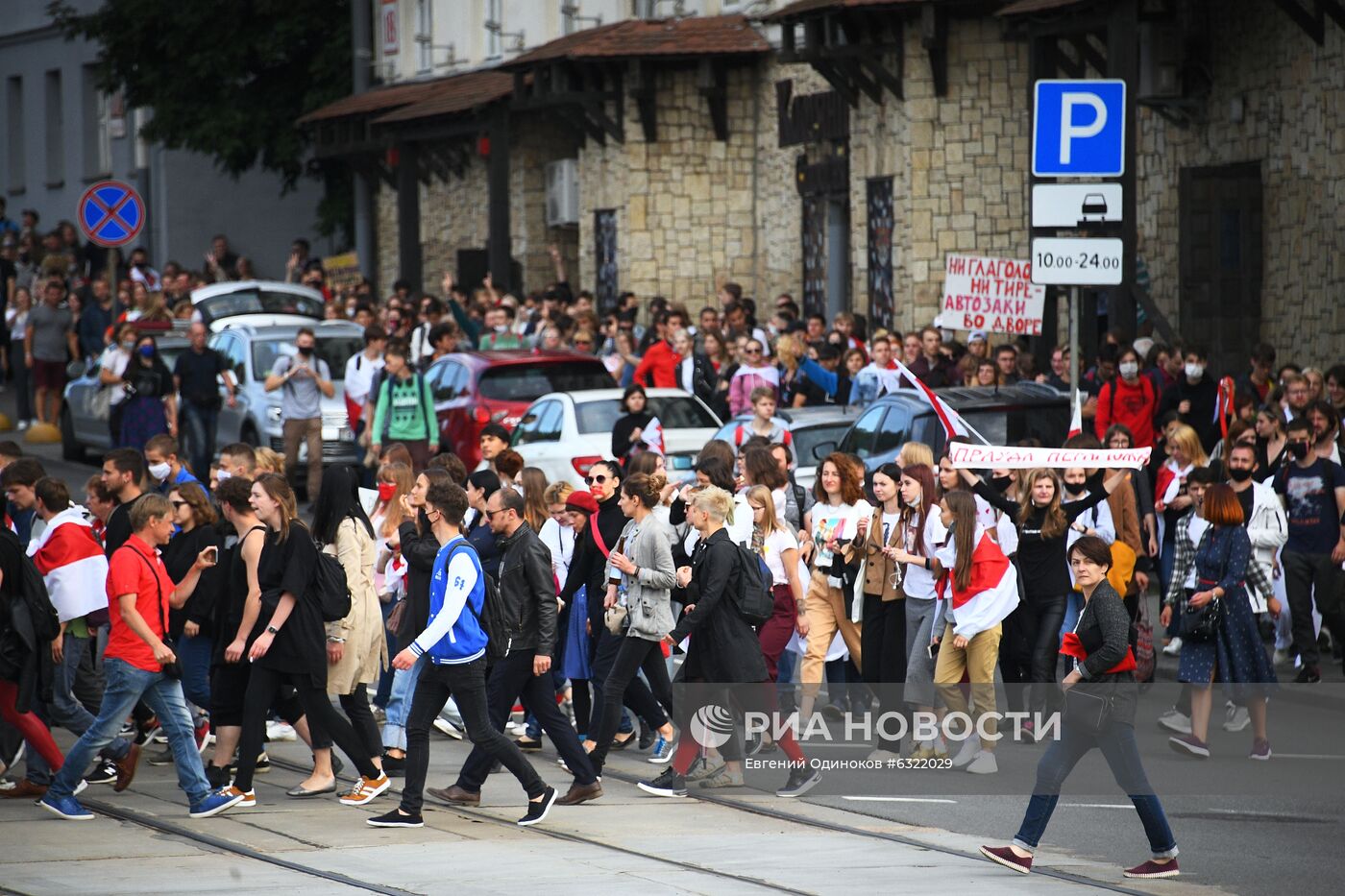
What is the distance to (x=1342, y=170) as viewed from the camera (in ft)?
67.9

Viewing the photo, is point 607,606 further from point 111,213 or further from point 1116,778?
point 111,213

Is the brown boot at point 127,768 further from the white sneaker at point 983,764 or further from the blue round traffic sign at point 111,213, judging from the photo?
the blue round traffic sign at point 111,213

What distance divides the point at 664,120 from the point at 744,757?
68.8 feet

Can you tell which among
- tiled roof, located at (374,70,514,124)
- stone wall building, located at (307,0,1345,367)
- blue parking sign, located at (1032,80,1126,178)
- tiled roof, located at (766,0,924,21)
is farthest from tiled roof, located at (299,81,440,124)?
blue parking sign, located at (1032,80,1126,178)

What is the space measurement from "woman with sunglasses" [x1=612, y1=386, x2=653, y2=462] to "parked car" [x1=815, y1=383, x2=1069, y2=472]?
5.66 feet

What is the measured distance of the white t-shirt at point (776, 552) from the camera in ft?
39.3

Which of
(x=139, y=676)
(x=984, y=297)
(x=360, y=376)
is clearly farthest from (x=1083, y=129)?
(x=360, y=376)

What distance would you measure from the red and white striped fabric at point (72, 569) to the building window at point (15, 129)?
4472 cm

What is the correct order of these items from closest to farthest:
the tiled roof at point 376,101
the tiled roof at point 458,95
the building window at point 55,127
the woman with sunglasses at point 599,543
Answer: the woman with sunglasses at point 599,543, the tiled roof at point 458,95, the tiled roof at point 376,101, the building window at point 55,127

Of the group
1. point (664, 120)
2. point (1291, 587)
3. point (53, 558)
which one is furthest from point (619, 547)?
point (664, 120)

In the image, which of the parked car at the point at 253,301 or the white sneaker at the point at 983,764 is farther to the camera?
the parked car at the point at 253,301

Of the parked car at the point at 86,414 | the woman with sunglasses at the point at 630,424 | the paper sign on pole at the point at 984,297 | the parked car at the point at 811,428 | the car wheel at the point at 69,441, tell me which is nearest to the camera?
the woman with sunglasses at the point at 630,424

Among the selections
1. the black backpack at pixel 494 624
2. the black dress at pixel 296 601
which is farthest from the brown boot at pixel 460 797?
the black dress at pixel 296 601

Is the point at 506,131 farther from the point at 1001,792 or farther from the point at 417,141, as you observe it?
the point at 1001,792
